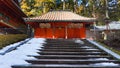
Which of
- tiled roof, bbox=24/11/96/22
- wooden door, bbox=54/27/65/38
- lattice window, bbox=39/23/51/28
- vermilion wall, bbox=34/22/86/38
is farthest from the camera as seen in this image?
wooden door, bbox=54/27/65/38

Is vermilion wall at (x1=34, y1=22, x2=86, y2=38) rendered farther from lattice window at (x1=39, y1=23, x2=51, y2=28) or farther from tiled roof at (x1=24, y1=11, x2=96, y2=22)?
tiled roof at (x1=24, y1=11, x2=96, y2=22)

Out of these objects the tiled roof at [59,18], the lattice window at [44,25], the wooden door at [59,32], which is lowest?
the wooden door at [59,32]

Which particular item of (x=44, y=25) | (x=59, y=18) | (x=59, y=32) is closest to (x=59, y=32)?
(x=59, y=32)

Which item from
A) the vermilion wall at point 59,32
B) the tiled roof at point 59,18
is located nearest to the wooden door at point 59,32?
the vermilion wall at point 59,32

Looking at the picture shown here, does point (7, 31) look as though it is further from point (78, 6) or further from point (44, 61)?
point (78, 6)

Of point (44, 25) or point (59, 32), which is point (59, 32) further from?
point (44, 25)

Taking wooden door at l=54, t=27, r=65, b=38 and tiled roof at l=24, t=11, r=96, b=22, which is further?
wooden door at l=54, t=27, r=65, b=38

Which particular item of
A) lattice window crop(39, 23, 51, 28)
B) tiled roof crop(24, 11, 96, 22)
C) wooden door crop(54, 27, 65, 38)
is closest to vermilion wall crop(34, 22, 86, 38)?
wooden door crop(54, 27, 65, 38)

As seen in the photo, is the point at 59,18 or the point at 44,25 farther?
the point at 44,25

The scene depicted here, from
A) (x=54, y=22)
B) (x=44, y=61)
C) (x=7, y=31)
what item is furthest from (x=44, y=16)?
(x=44, y=61)

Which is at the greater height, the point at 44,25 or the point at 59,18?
the point at 59,18

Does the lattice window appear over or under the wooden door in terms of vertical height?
over

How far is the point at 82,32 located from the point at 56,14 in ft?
11.3

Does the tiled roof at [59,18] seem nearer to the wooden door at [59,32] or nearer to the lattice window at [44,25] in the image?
the lattice window at [44,25]
